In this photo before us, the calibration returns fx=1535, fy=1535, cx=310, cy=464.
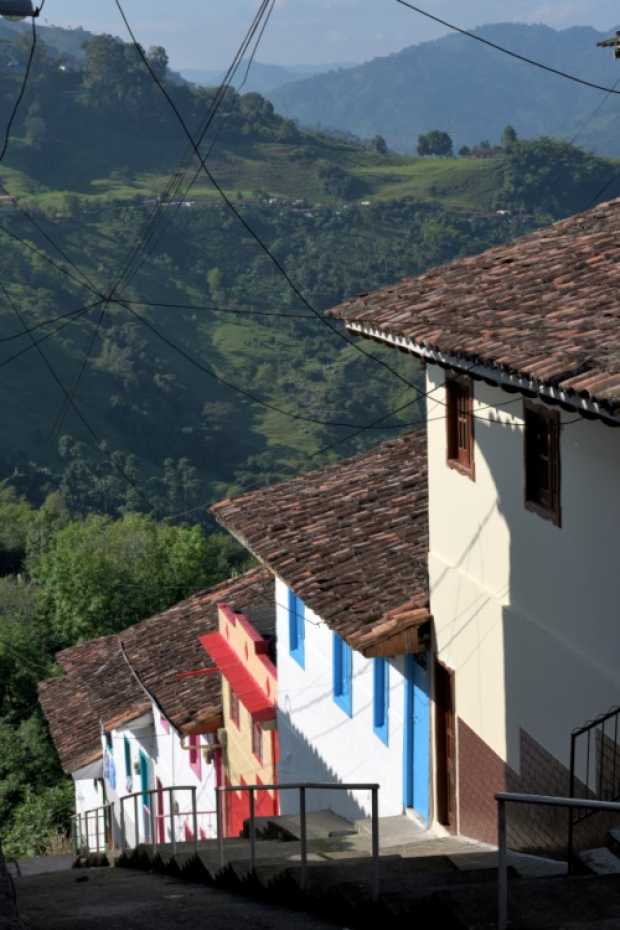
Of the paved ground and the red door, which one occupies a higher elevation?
the paved ground

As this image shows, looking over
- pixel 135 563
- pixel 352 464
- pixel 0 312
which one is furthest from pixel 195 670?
pixel 0 312

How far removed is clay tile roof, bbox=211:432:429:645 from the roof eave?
2523mm

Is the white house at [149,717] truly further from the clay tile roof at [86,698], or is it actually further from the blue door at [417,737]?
the blue door at [417,737]

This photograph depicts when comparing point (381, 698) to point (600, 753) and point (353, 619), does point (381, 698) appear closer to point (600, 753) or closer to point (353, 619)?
point (353, 619)

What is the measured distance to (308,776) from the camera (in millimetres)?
17609

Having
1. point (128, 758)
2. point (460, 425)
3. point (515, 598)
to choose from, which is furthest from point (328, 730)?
point (128, 758)

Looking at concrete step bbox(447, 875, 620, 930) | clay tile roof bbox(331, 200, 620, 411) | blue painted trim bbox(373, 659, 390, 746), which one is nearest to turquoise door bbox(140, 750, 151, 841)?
blue painted trim bbox(373, 659, 390, 746)

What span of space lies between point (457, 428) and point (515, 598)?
72.5 inches

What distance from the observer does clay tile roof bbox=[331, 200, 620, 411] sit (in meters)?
8.93

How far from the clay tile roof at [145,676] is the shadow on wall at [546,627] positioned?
1002 cm

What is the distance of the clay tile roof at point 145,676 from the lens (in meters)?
23.4

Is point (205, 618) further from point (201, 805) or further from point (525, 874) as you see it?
point (525, 874)

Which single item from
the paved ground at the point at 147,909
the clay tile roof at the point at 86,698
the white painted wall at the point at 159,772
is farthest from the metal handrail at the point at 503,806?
the clay tile roof at the point at 86,698

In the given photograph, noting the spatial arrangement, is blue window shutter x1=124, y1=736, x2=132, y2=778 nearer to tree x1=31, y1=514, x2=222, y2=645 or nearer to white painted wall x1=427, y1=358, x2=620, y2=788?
white painted wall x1=427, y1=358, x2=620, y2=788
